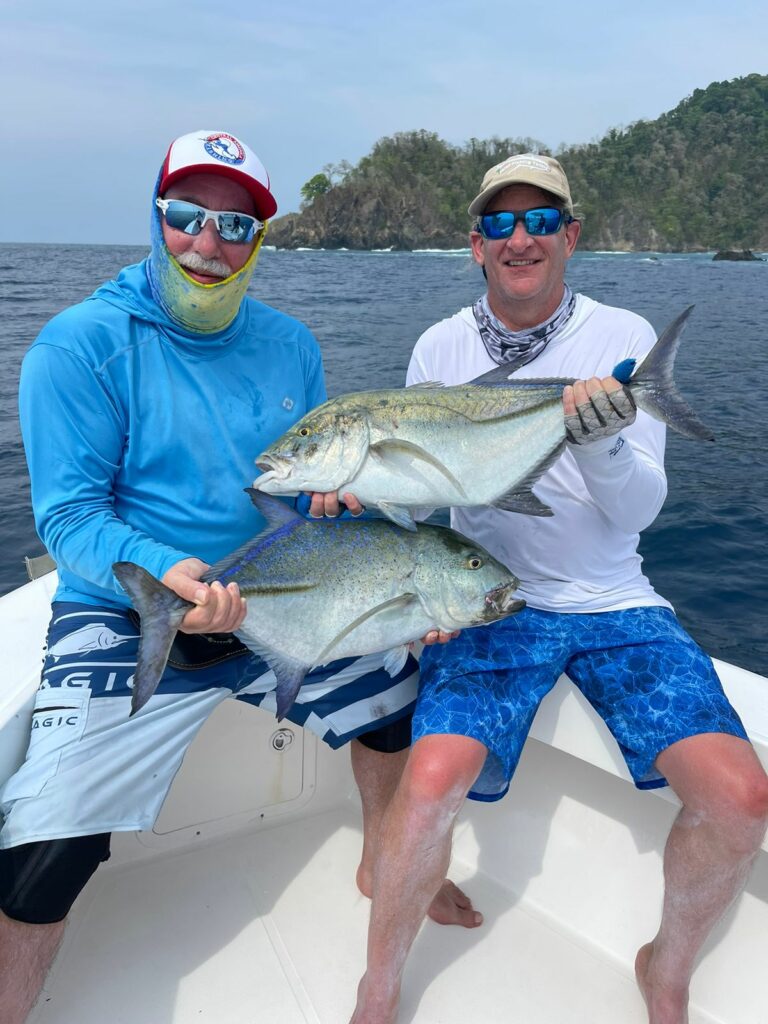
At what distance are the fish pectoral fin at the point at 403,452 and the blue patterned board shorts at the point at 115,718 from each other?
720 mm

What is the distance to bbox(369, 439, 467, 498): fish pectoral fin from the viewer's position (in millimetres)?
2244

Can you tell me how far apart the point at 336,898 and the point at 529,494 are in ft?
5.43

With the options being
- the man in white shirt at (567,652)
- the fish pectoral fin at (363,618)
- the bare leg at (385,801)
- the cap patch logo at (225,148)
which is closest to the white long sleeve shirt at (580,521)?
the man in white shirt at (567,652)

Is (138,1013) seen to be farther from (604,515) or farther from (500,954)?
(604,515)

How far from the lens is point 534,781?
285 cm

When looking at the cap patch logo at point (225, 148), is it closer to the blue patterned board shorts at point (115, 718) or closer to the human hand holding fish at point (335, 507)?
the human hand holding fish at point (335, 507)

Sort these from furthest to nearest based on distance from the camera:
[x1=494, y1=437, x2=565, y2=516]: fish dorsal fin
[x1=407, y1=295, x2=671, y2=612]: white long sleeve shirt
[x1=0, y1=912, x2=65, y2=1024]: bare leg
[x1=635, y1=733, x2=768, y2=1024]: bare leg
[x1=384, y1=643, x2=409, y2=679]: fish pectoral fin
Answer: [x1=407, y1=295, x2=671, y2=612]: white long sleeve shirt < [x1=384, y1=643, x2=409, y2=679]: fish pectoral fin < [x1=494, y1=437, x2=565, y2=516]: fish dorsal fin < [x1=635, y1=733, x2=768, y2=1024]: bare leg < [x1=0, y1=912, x2=65, y2=1024]: bare leg

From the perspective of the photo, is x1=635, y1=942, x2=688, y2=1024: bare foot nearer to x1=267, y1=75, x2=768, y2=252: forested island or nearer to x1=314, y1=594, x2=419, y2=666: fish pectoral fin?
x1=314, y1=594, x2=419, y2=666: fish pectoral fin

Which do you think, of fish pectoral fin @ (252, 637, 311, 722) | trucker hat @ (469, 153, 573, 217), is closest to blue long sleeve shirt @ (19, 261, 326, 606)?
fish pectoral fin @ (252, 637, 311, 722)

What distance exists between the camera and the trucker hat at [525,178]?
2.64 m

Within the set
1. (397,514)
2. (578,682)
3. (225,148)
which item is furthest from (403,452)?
(225,148)

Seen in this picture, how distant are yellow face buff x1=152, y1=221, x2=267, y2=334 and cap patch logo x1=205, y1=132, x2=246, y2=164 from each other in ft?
0.98

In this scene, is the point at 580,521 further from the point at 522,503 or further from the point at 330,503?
the point at 330,503

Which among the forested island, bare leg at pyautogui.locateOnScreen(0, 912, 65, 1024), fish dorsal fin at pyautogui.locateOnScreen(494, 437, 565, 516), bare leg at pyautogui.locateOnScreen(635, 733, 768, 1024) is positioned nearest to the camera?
bare leg at pyautogui.locateOnScreen(0, 912, 65, 1024)
